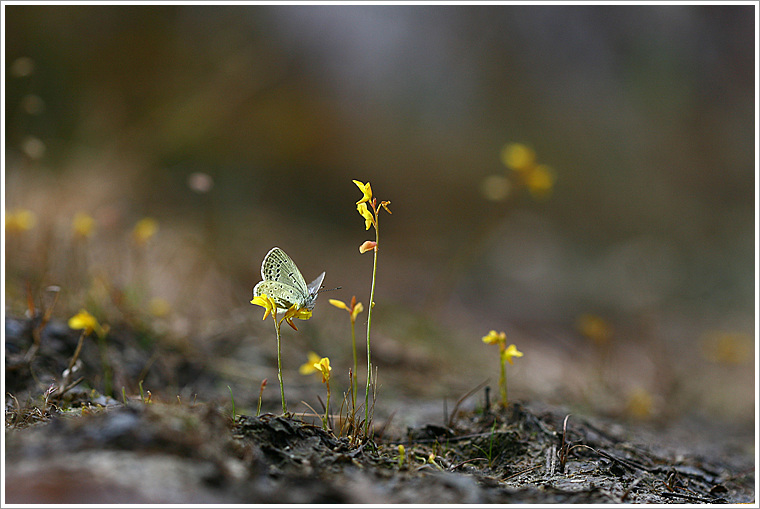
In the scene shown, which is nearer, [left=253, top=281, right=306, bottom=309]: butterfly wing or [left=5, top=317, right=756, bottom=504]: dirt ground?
[left=5, top=317, right=756, bottom=504]: dirt ground

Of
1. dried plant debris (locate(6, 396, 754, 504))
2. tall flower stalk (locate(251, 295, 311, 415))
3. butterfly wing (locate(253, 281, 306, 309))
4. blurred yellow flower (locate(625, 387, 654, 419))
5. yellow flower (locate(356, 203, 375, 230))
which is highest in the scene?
yellow flower (locate(356, 203, 375, 230))

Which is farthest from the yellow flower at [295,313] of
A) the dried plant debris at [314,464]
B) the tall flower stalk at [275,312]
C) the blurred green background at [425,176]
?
the blurred green background at [425,176]

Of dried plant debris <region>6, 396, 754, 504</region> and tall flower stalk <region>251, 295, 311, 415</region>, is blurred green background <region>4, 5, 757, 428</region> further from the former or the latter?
tall flower stalk <region>251, 295, 311, 415</region>

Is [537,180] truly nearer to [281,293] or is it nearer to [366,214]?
[366,214]

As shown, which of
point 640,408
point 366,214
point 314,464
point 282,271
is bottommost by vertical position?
point 314,464

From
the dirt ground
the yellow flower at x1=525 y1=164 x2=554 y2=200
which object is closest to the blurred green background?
the dirt ground

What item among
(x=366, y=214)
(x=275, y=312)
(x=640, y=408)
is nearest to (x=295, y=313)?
(x=275, y=312)

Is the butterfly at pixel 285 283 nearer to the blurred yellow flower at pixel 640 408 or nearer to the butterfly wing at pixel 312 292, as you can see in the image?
the butterfly wing at pixel 312 292
